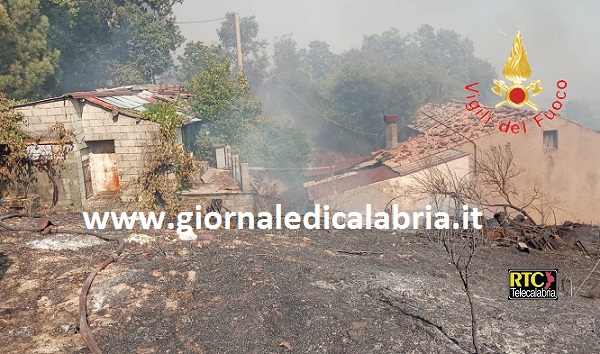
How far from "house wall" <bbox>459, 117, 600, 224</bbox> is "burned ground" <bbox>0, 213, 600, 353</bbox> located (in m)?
7.44

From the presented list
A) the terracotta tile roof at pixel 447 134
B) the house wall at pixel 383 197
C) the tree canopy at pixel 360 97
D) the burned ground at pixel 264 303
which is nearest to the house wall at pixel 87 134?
the burned ground at pixel 264 303

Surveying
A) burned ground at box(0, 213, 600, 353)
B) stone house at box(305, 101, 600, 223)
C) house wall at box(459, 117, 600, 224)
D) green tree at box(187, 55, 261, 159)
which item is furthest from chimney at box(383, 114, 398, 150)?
burned ground at box(0, 213, 600, 353)

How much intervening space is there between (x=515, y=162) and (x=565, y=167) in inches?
67.7

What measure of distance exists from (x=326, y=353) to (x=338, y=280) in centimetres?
195

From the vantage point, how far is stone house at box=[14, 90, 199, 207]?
12891 millimetres

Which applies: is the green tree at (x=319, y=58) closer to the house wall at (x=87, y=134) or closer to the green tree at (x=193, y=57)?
the green tree at (x=193, y=57)

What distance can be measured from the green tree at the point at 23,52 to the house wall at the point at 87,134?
5.78 meters

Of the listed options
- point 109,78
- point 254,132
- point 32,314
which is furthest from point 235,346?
point 109,78

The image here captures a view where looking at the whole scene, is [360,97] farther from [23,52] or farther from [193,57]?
[23,52]

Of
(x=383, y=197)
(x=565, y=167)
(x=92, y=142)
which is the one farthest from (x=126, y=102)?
(x=565, y=167)

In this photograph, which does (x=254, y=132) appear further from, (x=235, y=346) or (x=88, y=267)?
(x=235, y=346)

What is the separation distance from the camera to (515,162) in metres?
16.4

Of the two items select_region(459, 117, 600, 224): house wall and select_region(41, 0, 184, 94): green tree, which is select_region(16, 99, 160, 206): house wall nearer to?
select_region(459, 117, 600, 224): house wall

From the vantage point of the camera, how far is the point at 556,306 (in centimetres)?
734
